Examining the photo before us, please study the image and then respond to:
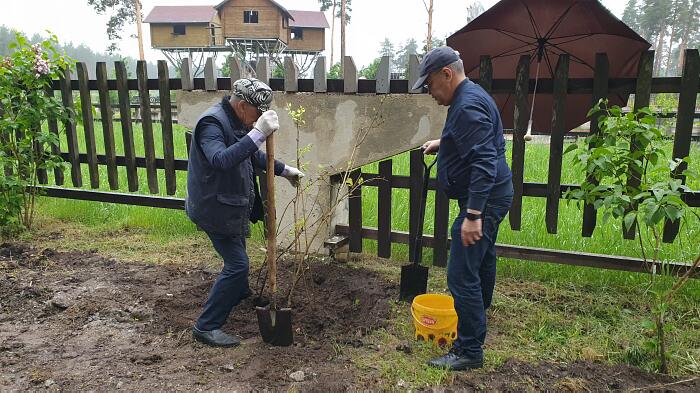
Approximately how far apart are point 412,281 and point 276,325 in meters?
1.17

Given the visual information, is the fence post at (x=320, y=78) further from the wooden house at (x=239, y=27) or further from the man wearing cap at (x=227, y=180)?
the wooden house at (x=239, y=27)

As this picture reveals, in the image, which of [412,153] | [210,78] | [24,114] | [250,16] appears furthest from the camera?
[250,16]

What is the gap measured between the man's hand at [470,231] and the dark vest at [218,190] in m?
1.35

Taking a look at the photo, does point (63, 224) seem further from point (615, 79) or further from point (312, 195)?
point (615, 79)

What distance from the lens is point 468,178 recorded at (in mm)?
2863

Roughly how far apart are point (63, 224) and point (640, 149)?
19.8 feet

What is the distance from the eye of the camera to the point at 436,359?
2.98 m

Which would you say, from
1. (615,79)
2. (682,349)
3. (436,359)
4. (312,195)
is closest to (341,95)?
(312,195)

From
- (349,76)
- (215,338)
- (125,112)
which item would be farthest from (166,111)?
(215,338)

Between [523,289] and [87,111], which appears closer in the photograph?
[523,289]

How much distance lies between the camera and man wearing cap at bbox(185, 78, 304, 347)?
284cm

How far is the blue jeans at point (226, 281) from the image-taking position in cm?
316

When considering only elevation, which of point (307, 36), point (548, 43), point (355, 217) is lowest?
point (355, 217)

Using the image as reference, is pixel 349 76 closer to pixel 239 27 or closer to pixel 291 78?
pixel 291 78
